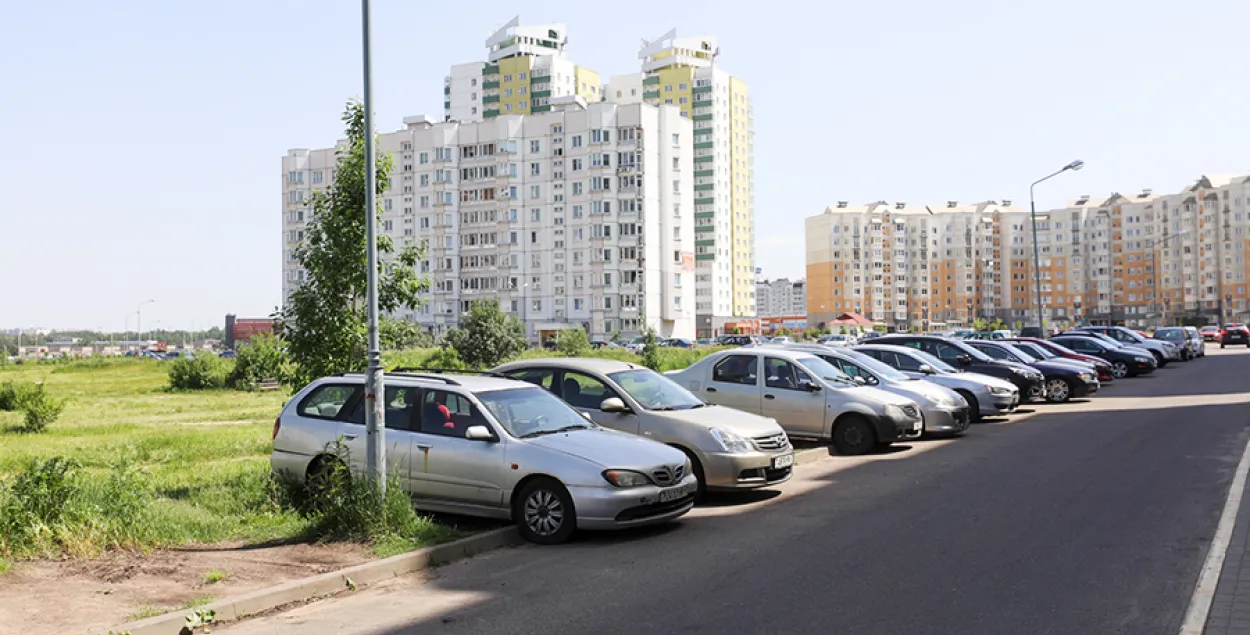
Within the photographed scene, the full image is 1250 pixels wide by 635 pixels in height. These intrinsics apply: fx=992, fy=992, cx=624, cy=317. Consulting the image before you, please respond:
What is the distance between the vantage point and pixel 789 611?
21.6 ft

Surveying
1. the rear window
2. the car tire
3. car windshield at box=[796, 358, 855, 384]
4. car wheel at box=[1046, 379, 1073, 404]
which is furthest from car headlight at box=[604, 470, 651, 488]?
car wheel at box=[1046, 379, 1073, 404]

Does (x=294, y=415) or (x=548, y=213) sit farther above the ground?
(x=548, y=213)

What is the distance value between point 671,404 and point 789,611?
5.75 meters

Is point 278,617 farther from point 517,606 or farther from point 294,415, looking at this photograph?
point 294,415

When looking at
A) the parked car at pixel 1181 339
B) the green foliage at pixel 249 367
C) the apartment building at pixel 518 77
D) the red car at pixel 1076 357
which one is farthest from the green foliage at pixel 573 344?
the apartment building at pixel 518 77

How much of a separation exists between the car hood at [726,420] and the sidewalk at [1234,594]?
4855 mm

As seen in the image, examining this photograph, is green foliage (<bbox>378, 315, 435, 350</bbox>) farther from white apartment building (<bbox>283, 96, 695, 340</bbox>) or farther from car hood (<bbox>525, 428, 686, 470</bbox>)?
white apartment building (<bbox>283, 96, 695, 340</bbox>)

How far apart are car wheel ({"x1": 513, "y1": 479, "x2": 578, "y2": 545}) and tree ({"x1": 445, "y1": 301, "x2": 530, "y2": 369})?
3416 centimetres

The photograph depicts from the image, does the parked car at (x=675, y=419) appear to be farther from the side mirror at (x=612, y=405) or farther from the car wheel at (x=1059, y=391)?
the car wheel at (x=1059, y=391)

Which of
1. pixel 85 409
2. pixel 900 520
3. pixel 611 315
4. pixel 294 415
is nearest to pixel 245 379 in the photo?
pixel 85 409

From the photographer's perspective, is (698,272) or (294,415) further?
(698,272)

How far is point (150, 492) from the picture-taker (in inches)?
408

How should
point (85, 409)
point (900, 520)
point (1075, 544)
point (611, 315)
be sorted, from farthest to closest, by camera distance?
1. point (611, 315)
2. point (85, 409)
3. point (900, 520)
4. point (1075, 544)

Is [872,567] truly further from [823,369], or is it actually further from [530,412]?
[823,369]
